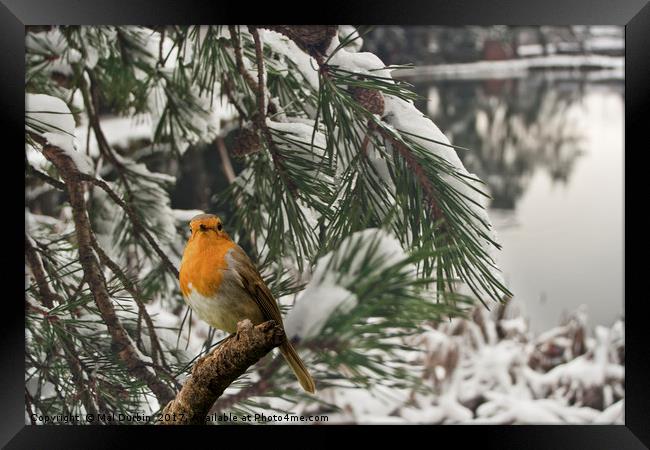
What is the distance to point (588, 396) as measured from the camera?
103 centimetres

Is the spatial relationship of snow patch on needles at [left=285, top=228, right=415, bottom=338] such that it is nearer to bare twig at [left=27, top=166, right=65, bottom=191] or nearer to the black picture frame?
the black picture frame

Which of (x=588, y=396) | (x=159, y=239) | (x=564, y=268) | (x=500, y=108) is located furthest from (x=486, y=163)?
(x=159, y=239)

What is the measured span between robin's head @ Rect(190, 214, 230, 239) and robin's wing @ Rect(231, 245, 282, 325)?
0.03 meters

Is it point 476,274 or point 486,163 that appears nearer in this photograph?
point 476,274

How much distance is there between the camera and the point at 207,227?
0.91 m

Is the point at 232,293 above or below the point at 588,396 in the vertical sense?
above

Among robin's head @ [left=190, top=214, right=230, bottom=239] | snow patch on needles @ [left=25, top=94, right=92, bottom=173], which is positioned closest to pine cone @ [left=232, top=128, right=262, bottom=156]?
robin's head @ [left=190, top=214, right=230, bottom=239]

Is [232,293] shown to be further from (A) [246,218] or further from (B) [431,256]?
(B) [431,256]

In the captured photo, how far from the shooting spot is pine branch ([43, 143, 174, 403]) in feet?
3.32

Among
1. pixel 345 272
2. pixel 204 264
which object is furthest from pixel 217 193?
pixel 345 272

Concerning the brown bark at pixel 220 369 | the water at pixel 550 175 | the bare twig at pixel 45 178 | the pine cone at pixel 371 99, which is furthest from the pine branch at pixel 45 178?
the water at pixel 550 175

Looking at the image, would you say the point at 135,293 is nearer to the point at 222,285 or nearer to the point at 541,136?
the point at 222,285

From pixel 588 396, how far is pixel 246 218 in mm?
642

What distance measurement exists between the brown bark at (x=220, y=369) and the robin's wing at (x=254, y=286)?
0.25 feet
